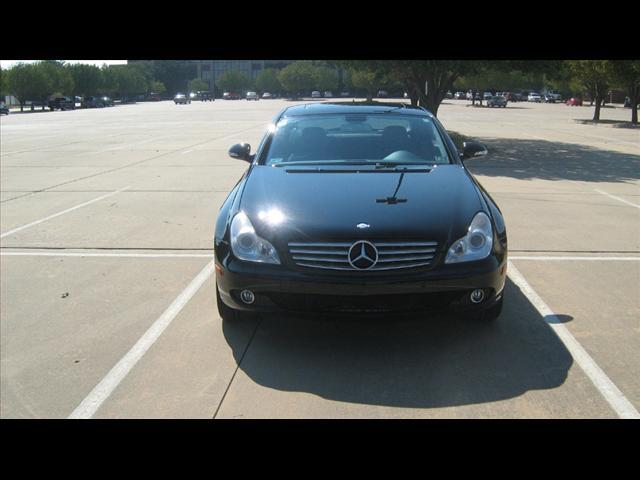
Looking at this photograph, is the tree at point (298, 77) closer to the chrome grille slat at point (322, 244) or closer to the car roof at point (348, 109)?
the car roof at point (348, 109)

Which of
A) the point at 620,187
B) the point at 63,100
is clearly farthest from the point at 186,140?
the point at 63,100

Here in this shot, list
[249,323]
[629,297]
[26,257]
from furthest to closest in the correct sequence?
[26,257] → [629,297] → [249,323]

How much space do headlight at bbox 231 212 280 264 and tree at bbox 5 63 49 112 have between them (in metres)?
72.0

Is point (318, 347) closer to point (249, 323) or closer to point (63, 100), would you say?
point (249, 323)

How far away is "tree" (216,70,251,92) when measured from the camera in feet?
427

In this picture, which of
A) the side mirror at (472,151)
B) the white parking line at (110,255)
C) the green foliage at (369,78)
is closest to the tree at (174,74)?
the green foliage at (369,78)

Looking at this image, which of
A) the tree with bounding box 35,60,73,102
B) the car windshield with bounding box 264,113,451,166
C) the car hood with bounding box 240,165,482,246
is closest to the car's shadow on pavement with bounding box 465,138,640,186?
the car windshield with bounding box 264,113,451,166

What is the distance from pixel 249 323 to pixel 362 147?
1.94 metres

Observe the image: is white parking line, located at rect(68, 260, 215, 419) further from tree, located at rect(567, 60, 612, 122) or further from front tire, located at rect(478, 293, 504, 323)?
tree, located at rect(567, 60, 612, 122)

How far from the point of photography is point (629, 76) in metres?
30.7

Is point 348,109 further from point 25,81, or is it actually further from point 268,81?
point 268,81

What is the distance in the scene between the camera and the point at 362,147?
5.24 metres

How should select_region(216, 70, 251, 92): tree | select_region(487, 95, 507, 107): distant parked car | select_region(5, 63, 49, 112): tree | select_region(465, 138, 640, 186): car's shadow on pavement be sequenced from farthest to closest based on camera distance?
select_region(216, 70, 251, 92): tree → select_region(5, 63, 49, 112): tree → select_region(487, 95, 507, 107): distant parked car → select_region(465, 138, 640, 186): car's shadow on pavement
